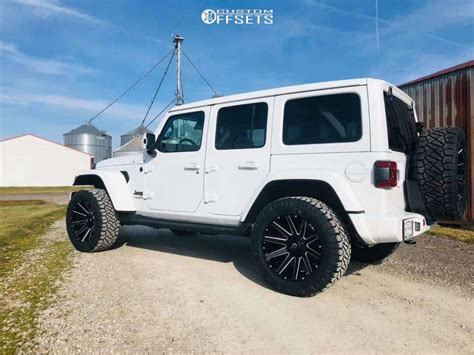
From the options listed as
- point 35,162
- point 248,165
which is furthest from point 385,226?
point 35,162

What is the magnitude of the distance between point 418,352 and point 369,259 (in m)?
2.42

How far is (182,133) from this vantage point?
516 cm

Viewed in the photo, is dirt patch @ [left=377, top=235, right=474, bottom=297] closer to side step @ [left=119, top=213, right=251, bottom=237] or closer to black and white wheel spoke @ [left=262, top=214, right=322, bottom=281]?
black and white wheel spoke @ [left=262, top=214, right=322, bottom=281]

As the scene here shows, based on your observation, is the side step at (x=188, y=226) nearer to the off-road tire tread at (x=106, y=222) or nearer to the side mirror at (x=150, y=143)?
the off-road tire tread at (x=106, y=222)

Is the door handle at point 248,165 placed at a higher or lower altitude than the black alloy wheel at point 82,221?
higher

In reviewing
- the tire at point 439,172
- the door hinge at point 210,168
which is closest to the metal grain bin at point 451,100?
the tire at point 439,172

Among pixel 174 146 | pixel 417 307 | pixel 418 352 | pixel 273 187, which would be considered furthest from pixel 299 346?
pixel 174 146

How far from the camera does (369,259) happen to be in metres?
5.02

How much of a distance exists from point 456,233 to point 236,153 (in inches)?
194

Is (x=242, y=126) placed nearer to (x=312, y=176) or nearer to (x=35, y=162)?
(x=312, y=176)

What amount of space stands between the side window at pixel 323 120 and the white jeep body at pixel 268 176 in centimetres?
4

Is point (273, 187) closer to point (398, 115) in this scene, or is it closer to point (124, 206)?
point (398, 115)

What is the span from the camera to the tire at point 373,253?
15.9ft

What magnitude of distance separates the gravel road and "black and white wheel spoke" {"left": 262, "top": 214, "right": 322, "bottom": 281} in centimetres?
27
